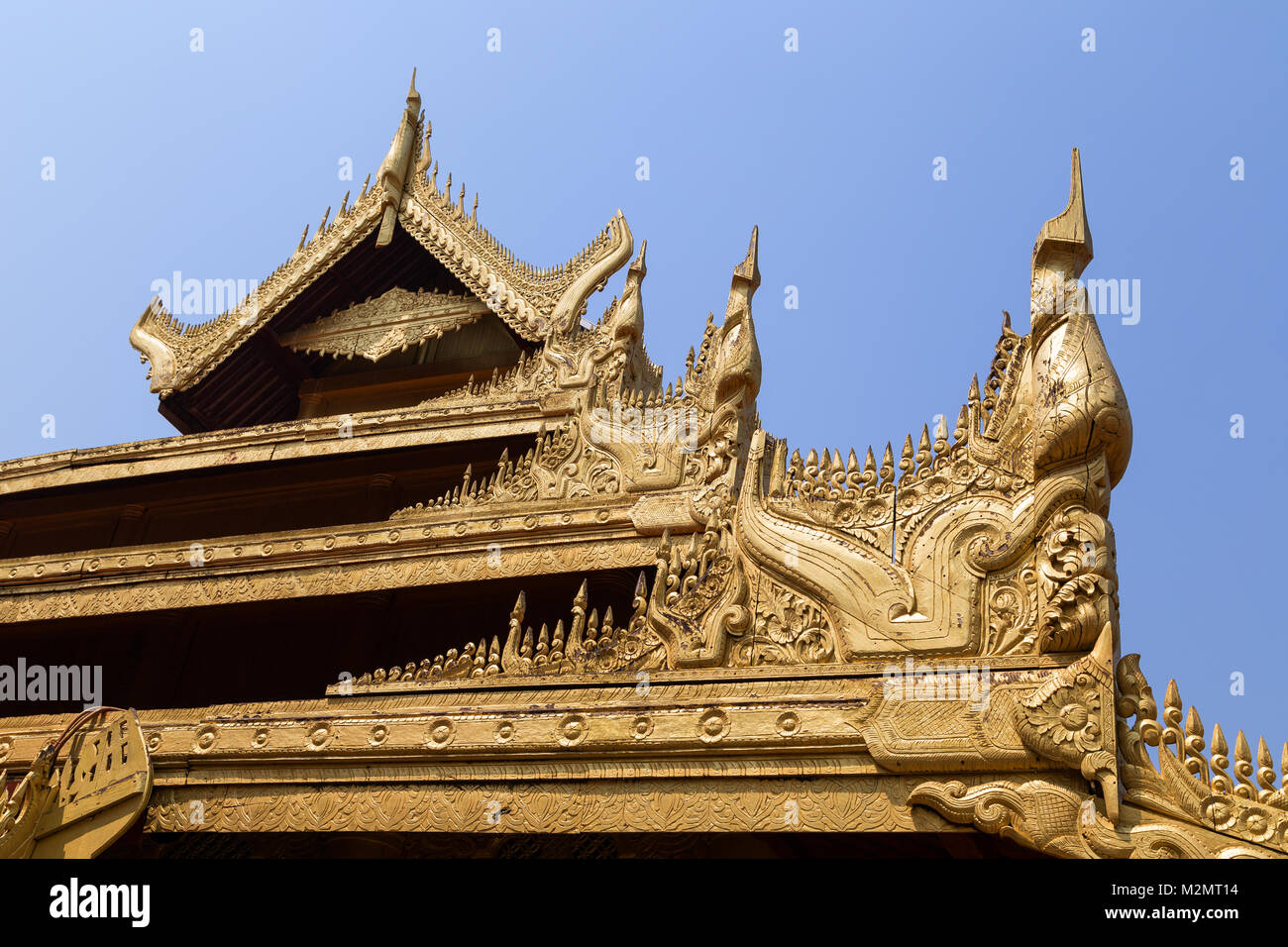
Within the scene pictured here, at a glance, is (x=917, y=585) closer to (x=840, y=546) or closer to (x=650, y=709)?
(x=840, y=546)

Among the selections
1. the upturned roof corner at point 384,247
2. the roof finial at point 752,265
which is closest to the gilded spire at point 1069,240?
the roof finial at point 752,265

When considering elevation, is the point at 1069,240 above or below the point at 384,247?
below

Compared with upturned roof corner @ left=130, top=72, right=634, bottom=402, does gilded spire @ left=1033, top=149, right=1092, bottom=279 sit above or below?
below

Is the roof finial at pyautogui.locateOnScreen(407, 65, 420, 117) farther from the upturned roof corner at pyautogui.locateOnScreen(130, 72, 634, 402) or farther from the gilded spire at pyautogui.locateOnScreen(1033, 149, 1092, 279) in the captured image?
the gilded spire at pyautogui.locateOnScreen(1033, 149, 1092, 279)

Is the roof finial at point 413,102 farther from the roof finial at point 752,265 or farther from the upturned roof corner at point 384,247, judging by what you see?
the roof finial at point 752,265

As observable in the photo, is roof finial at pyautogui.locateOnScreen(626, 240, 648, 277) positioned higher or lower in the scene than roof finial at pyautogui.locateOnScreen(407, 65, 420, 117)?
lower

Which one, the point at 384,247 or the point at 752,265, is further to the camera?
the point at 384,247

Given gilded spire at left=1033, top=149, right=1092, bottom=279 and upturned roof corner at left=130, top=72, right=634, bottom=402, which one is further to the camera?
upturned roof corner at left=130, top=72, right=634, bottom=402

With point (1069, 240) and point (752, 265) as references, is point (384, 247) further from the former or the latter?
point (1069, 240)

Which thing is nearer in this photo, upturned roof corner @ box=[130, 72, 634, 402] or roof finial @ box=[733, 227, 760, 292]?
roof finial @ box=[733, 227, 760, 292]

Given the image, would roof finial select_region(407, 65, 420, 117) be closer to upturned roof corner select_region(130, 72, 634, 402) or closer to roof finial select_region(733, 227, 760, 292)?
upturned roof corner select_region(130, 72, 634, 402)

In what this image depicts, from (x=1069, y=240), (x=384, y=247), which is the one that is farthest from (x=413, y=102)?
(x=1069, y=240)

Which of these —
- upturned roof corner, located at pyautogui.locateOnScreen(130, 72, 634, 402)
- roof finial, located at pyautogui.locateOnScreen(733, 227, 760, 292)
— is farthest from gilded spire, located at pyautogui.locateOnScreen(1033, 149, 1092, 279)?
upturned roof corner, located at pyautogui.locateOnScreen(130, 72, 634, 402)
